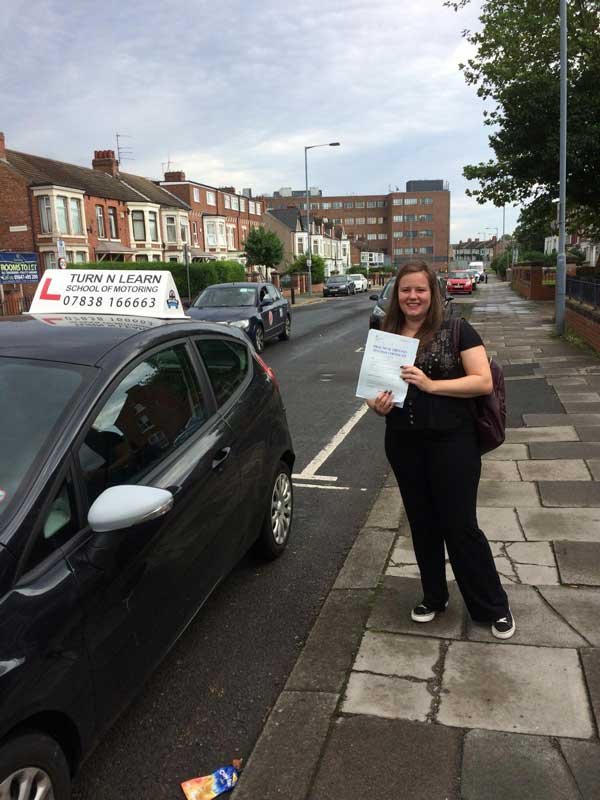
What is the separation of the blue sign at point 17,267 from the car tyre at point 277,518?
20.8 meters

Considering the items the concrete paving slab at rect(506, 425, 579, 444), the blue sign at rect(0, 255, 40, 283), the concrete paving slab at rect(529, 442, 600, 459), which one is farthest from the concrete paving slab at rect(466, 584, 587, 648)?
the blue sign at rect(0, 255, 40, 283)

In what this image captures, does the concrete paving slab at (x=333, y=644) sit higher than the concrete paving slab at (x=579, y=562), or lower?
lower

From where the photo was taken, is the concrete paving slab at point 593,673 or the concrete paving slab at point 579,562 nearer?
the concrete paving slab at point 593,673

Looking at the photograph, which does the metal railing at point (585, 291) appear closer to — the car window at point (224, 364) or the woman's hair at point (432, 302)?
the car window at point (224, 364)

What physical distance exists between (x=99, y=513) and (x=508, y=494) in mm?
3932

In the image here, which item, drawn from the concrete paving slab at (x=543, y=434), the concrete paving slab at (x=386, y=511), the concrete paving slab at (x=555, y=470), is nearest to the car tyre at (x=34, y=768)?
the concrete paving slab at (x=386, y=511)

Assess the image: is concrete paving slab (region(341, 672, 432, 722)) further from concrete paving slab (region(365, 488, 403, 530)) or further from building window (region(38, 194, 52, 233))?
building window (region(38, 194, 52, 233))

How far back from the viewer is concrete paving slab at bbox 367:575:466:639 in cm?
333

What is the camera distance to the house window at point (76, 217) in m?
40.0

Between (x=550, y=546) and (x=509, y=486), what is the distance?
1.30 meters

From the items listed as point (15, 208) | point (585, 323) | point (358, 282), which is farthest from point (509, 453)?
point (358, 282)

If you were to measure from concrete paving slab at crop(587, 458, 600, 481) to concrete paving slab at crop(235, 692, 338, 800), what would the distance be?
368 centimetres

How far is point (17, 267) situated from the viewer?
2270cm

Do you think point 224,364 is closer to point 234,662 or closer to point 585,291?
point 234,662
